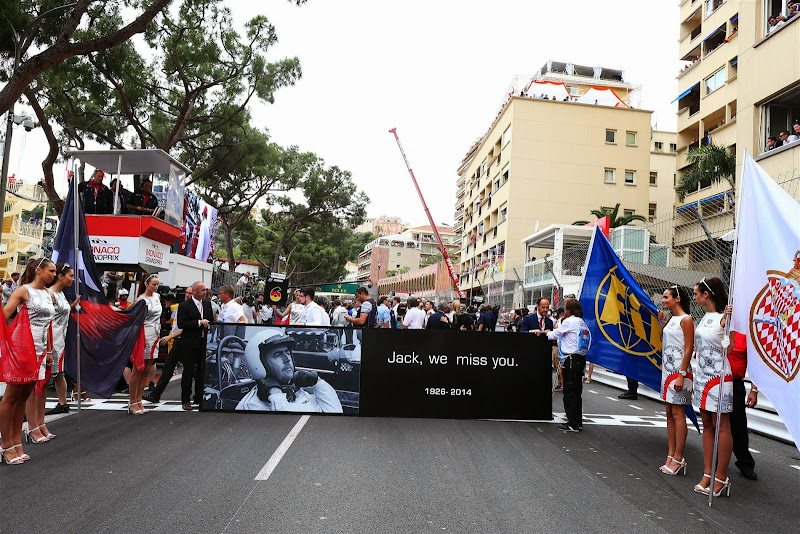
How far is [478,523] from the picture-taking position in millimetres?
4441

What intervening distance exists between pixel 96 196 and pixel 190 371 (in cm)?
739

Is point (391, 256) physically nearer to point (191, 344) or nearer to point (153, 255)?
point (153, 255)

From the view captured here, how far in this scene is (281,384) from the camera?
8.66m

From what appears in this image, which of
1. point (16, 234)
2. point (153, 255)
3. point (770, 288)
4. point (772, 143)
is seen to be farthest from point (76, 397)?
point (16, 234)

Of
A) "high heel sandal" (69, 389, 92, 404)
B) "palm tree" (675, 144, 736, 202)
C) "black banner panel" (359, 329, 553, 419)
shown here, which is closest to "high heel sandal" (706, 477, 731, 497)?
"black banner panel" (359, 329, 553, 419)

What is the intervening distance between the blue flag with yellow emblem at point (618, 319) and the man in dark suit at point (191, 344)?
545 cm

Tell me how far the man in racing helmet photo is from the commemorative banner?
0.01m

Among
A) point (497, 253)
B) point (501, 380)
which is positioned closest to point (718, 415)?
point (501, 380)

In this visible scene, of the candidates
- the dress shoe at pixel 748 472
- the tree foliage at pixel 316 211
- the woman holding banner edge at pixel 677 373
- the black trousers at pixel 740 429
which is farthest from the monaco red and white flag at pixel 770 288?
the tree foliage at pixel 316 211

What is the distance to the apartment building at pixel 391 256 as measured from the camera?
486ft

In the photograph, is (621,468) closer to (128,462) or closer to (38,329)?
(128,462)

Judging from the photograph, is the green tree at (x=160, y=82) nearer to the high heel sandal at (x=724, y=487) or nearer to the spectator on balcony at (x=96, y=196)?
the spectator on balcony at (x=96, y=196)

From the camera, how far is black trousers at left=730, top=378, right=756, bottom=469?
6.30 m

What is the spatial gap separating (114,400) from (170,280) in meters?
8.18
